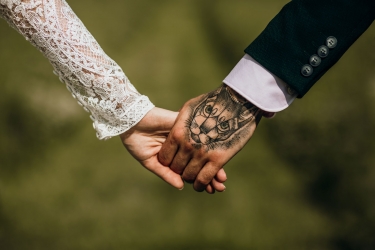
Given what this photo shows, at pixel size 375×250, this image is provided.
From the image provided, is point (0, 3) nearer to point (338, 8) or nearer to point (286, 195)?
point (338, 8)

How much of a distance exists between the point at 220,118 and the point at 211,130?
0.03 metres

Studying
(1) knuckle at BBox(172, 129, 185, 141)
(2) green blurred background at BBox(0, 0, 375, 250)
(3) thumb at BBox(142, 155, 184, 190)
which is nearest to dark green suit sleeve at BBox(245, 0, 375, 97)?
(1) knuckle at BBox(172, 129, 185, 141)

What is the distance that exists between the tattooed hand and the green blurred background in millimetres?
708

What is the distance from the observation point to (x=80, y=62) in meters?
0.94

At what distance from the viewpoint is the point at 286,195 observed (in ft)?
5.71

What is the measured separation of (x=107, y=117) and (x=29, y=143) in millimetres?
923

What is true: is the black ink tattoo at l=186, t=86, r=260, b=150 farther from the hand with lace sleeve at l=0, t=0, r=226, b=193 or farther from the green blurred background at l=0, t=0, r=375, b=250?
the green blurred background at l=0, t=0, r=375, b=250

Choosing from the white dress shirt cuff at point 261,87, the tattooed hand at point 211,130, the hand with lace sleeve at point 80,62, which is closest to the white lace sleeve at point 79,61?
the hand with lace sleeve at point 80,62

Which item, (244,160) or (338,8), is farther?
(244,160)

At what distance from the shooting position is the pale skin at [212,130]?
0.98m

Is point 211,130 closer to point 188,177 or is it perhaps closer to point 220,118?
point 220,118

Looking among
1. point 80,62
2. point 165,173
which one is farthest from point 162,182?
point 80,62

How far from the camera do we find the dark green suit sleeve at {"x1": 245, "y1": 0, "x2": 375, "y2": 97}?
86 centimetres

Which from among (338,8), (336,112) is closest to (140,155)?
(338,8)
